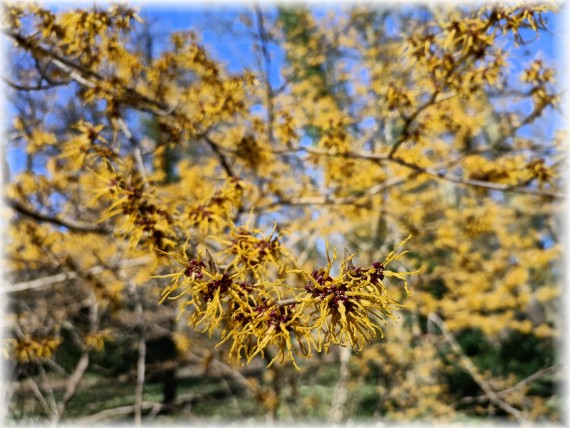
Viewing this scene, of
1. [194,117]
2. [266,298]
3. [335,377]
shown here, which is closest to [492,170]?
[194,117]

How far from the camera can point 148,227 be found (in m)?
1.73

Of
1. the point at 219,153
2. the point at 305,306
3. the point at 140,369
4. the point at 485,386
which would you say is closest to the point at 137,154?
the point at 219,153

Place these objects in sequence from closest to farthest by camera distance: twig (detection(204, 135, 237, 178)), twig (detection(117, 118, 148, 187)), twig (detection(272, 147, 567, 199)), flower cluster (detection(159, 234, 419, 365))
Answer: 1. flower cluster (detection(159, 234, 419, 365))
2. twig (detection(117, 118, 148, 187))
3. twig (detection(272, 147, 567, 199))
4. twig (detection(204, 135, 237, 178))

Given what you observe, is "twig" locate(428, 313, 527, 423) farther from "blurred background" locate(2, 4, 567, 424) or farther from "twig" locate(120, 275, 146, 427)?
"twig" locate(120, 275, 146, 427)

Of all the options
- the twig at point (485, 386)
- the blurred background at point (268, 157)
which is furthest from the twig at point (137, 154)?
the twig at point (485, 386)

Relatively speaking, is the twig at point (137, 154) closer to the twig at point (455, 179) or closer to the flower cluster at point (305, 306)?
the flower cluster at point (305, 306)

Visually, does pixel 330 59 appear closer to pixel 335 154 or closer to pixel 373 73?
pixel 373 73

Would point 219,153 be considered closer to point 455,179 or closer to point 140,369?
point 455,179

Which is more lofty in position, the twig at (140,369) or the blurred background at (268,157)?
the blurred background at (268,157)

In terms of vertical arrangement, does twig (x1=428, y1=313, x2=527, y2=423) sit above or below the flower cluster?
below

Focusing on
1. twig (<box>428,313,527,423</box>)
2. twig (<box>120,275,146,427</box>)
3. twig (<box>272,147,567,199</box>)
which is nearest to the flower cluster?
twig (<box>272,147,567,199</box>)

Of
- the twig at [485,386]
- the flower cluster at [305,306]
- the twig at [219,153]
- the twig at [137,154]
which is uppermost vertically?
the twig at [219,153]

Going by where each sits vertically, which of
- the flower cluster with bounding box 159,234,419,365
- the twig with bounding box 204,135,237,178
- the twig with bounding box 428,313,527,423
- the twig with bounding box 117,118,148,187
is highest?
the twig with bounding box 204,135,237,178

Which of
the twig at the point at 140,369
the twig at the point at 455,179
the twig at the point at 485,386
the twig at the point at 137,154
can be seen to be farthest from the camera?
the twig at the point at 485,386
